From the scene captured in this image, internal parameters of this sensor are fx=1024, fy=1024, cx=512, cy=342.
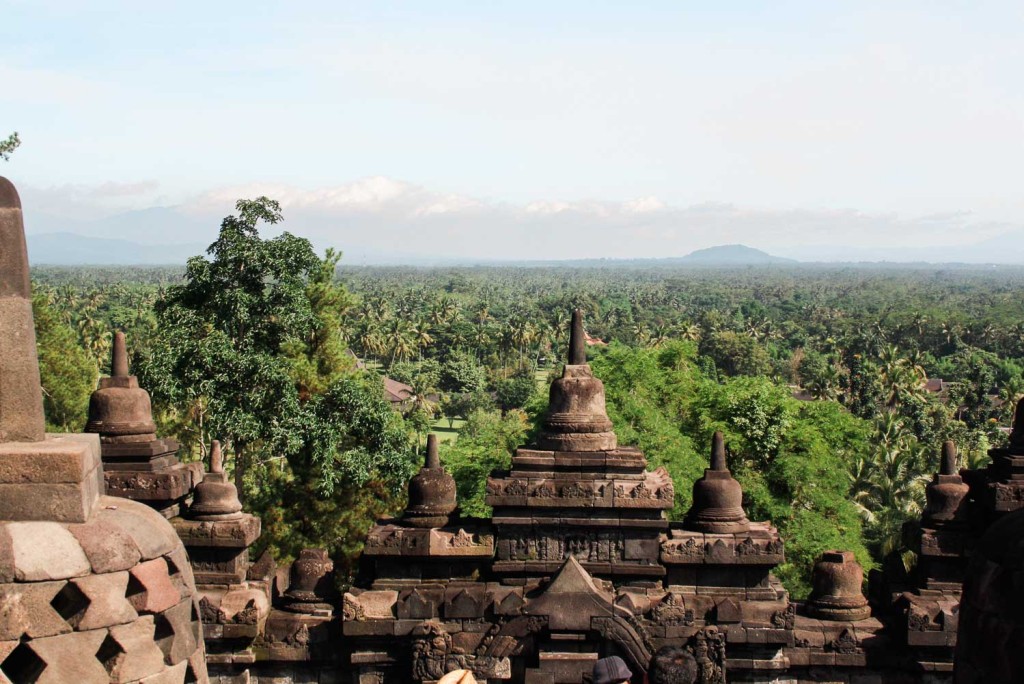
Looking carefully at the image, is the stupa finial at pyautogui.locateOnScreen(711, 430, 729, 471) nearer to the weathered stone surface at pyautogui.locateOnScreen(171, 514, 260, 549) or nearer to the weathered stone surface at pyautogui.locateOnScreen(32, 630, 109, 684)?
the weathered stone surface at pyautogui.locateOnScreen(171, 514, 260, 549)

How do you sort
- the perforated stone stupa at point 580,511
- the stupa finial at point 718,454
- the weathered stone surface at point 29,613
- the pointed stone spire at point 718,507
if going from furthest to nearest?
the stupa finial at point 718,454 < the pointed stone spire at point 718,507 < the perforated stone stupa at point 580,511 < the weathered stone surface at point 29,613

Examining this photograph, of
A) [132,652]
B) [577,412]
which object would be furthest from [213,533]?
[132,652]

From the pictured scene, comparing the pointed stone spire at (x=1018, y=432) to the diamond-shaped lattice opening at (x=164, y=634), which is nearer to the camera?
the diamond-shaped lattice opening at (x=164, y=634)

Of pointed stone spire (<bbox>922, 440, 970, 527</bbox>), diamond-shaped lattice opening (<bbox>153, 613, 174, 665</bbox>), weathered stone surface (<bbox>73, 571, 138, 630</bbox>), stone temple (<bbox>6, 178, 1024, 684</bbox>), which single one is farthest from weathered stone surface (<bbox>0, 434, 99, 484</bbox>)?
pointed stone spire (<bbox>922, 440, 970, 527</bbox>)

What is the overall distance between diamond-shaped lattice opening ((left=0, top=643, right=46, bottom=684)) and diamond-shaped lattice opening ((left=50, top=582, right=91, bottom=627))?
18 cm

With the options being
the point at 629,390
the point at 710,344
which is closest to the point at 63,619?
the point at 629,390

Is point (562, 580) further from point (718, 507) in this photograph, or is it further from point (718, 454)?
point (718, 454)

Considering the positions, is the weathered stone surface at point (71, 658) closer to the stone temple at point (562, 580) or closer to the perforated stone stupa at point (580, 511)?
the stone temple at point (562, 580)

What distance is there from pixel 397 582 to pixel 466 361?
62840 millimetres

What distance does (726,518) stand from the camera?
10008 millimetres

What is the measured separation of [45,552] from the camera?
4.18 m

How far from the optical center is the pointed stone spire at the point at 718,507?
32.8 feet

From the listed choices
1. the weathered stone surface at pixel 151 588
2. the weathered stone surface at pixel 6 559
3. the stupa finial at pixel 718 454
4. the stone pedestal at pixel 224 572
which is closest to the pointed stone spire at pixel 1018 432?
the stupa finial at pixel 718 454

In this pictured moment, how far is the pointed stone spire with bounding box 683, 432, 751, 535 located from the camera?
9992 mm
